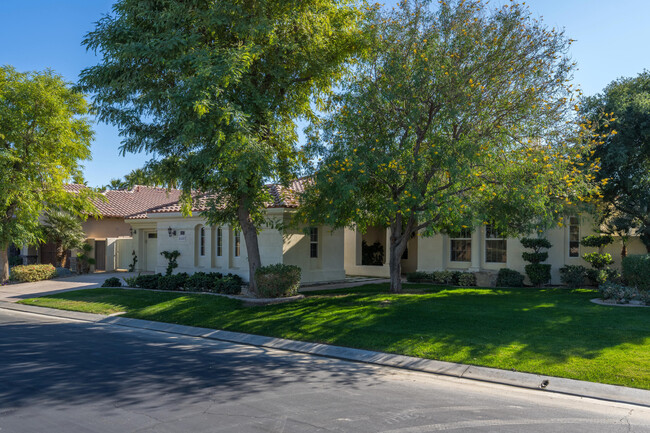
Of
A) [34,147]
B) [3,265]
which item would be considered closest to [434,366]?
[34,147]

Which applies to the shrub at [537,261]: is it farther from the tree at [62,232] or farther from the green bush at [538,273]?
the tree at [62,232]

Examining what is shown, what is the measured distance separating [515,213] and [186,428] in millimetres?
10820

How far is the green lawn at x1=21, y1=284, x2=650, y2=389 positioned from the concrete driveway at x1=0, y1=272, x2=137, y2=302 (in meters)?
3.31

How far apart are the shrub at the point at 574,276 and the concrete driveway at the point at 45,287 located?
18.6 meters

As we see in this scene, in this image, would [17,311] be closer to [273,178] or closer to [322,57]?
[273,178]

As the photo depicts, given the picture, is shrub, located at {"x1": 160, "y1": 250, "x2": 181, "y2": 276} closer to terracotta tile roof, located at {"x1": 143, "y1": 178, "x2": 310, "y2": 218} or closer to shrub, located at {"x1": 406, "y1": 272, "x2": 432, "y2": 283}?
terracotta tile roof, located at {"x1": 143, "y1": 178, "x2": 310, "y2": 218}

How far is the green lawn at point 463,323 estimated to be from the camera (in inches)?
357

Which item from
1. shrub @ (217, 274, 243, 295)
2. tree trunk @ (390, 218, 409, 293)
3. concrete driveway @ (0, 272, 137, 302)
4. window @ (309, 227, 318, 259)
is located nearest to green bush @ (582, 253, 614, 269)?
tree trunk @ (390, 218, 409, 293)

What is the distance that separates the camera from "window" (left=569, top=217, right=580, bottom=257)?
65.3 feet

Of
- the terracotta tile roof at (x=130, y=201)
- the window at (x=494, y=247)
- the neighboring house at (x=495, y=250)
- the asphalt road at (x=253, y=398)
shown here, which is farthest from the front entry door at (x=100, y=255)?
the window at (x=494, y=247)

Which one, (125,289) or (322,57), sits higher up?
(322,57)

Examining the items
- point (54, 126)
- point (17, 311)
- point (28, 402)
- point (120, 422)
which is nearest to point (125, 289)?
point (17, 311)

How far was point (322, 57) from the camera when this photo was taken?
14.7 metres

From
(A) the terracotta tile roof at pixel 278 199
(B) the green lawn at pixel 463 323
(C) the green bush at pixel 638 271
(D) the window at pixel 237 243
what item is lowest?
(B) the green lawn at pixel 463 323
